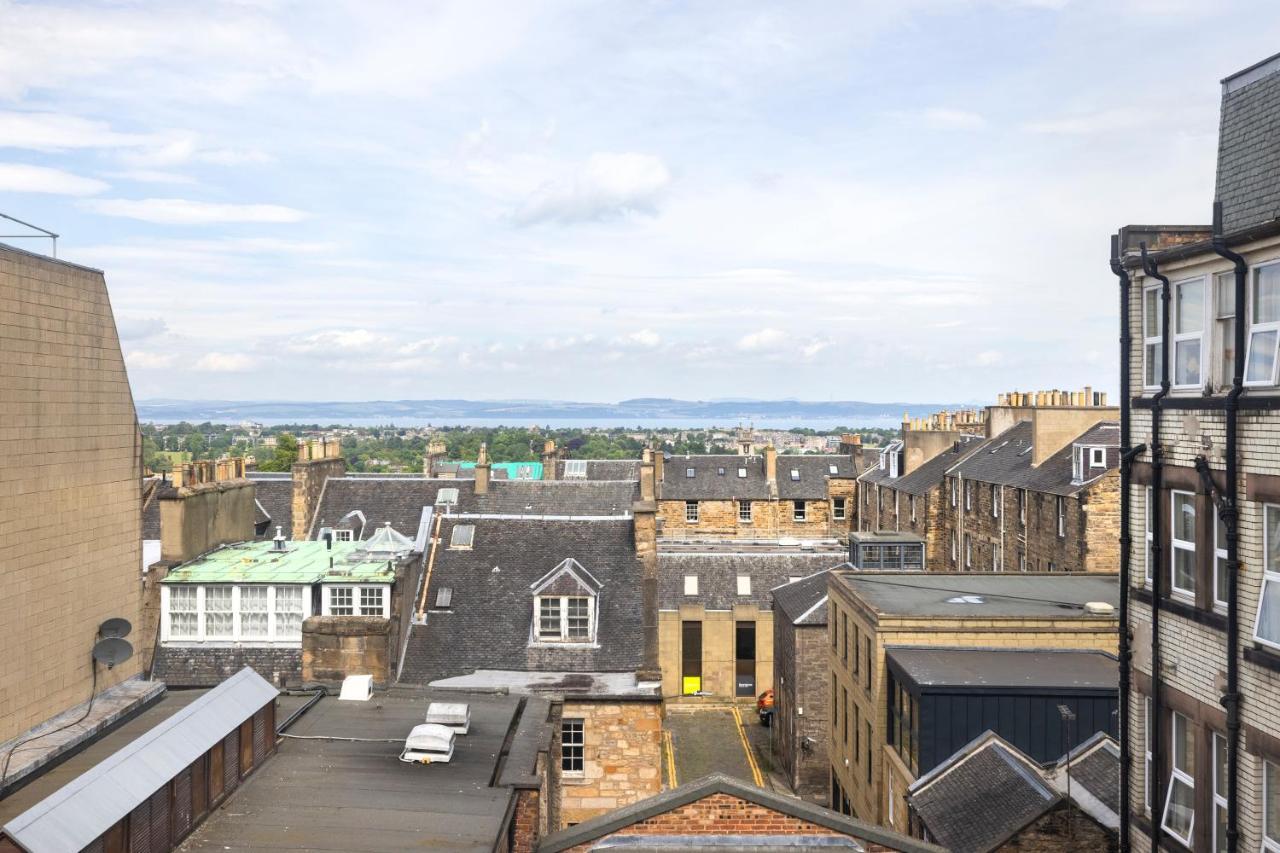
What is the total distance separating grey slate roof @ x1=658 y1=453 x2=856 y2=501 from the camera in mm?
78562

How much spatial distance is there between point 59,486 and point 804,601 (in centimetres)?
2779

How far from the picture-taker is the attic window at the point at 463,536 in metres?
33.0

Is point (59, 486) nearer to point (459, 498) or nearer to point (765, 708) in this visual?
point (459, 498)

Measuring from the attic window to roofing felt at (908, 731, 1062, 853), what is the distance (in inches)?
677

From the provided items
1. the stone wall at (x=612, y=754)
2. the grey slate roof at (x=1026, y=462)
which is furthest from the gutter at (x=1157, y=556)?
the grey slate roof at (x=1026, y=462)

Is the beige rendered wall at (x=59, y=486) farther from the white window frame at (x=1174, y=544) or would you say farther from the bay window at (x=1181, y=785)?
the bay window at (x=1181, y=785)

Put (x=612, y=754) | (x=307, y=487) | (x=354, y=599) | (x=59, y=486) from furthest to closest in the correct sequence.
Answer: (x=307, y=487) < (x=354, y=599) < (x=612, y=754) < (x=59, y=486)

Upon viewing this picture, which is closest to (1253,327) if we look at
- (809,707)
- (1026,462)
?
(809,707)

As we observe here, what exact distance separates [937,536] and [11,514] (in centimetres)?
5309

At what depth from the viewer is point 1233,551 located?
477 inches

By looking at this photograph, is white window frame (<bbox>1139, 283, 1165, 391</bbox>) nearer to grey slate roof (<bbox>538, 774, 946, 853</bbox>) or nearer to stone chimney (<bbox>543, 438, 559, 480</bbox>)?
grey slate roof (<bbox>538, 774, 946, 853</bbox>)

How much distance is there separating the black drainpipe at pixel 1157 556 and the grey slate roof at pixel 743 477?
63902 millimetres

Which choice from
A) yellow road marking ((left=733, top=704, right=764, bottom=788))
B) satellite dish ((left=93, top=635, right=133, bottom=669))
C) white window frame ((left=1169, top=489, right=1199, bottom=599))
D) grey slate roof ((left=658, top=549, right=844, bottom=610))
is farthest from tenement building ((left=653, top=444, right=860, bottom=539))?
white window frame ((left=1169, top=489, right=1199, bottom=599))

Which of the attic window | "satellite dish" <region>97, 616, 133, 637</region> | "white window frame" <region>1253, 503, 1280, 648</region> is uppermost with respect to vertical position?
"white window frame" <region>1253, 503, 1280, 648</region>
